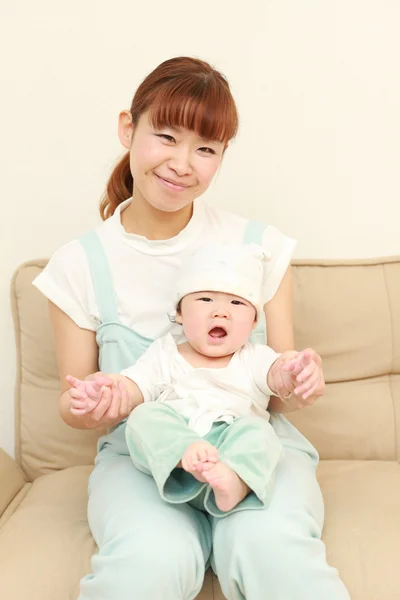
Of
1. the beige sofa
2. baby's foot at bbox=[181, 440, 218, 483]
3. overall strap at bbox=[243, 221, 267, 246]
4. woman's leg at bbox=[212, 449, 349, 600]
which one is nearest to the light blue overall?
woman's leg at bbox=[212, 449, 349, 600]

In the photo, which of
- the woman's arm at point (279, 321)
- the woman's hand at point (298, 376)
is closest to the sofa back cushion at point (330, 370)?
the woman's arm at point (279, 321)

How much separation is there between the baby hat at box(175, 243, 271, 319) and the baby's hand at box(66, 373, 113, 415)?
256mm

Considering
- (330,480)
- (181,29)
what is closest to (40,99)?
(181,29)

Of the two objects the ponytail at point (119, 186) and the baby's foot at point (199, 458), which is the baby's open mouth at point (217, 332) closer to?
the baby's foot at point (199, 458)

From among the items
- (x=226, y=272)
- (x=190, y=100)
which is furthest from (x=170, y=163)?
(x=226, y=272)

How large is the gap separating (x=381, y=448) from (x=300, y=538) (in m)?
0.70

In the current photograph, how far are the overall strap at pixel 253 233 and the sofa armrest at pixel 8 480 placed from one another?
0.76 m

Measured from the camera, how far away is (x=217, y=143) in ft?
5.03

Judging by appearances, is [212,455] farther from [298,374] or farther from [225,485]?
[298,374]

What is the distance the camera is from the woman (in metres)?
1.20

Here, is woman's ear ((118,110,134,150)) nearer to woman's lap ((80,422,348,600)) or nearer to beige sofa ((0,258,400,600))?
beige sofa ((0,258,400,600))

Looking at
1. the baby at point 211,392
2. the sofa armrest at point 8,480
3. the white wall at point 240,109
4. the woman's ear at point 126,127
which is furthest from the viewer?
the white wall at point 240,109

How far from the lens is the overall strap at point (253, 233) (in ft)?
5.57

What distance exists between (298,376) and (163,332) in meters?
0.39
